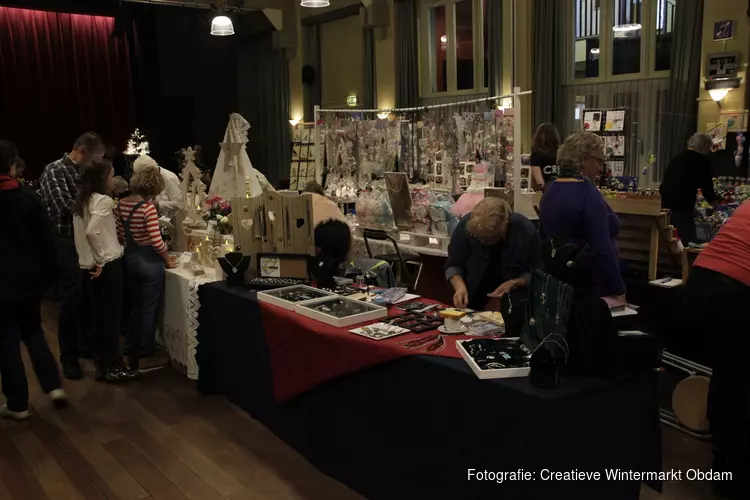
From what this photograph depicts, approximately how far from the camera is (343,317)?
2730 millimetres

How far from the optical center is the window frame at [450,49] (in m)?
10.8

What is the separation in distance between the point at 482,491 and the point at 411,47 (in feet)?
34.2

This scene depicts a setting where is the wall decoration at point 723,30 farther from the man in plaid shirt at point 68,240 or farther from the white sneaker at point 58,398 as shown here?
the white sneaker at point 58,398

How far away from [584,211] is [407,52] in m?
9.28

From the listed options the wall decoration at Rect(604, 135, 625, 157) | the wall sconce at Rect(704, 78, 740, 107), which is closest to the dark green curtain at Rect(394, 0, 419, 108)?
the wall decoration at Rect(604, 135, 625, 157)

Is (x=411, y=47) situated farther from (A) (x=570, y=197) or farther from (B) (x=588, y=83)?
(A) (x=570, y=197)

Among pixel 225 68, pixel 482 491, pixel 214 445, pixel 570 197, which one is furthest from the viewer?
pixel 225 68

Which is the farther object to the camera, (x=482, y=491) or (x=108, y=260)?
(x=108, y=260)

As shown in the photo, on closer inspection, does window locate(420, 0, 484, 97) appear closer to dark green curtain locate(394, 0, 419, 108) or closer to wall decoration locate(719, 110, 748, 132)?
dark green curtain locate(394, 0, 419, 108)

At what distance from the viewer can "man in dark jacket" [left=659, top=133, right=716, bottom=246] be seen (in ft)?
17.9

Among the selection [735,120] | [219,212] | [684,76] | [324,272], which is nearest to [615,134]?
[684,76]

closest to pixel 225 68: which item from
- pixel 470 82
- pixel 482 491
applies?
pixel 470 82

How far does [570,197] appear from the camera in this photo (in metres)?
3.04

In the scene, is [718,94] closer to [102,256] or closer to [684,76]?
[684,76]
